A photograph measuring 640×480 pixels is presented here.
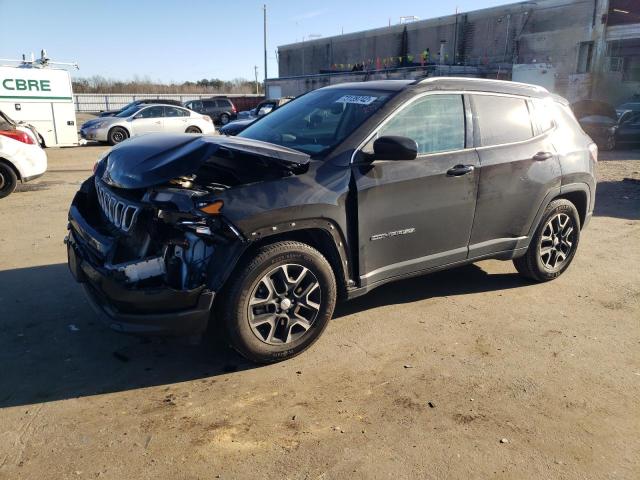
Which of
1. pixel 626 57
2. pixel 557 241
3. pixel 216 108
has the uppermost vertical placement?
pixel 626 57

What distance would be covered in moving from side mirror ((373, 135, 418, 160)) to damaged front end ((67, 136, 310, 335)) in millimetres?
650

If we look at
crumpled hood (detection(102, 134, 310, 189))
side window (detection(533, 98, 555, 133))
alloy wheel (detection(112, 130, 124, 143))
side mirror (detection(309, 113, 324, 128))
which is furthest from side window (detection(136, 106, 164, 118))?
side window (detection(533, 98, 555, 133))

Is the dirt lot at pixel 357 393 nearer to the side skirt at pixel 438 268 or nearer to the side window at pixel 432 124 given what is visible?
the side skirt at pixel 438 268

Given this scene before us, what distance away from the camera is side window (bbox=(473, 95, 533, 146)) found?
4.40m

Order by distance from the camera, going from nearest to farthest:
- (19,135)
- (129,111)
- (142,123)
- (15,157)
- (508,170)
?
(508,170), (15,157), (19,135), (142,123), (129,111)

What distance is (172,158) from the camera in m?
3.39

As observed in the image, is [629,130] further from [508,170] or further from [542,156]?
[508,170]

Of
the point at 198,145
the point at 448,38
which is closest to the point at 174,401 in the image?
the point at 198,145

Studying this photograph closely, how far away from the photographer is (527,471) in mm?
2611

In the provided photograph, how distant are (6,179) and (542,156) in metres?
8.56

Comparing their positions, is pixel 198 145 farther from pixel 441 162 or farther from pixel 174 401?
pixel 441 162

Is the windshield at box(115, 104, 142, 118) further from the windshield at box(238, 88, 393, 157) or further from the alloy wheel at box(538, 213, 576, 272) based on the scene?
the alloy wheel at box(538, 213, 576, 272)

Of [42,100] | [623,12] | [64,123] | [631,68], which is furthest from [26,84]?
[631,68]

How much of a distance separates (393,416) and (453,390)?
0.52 m
